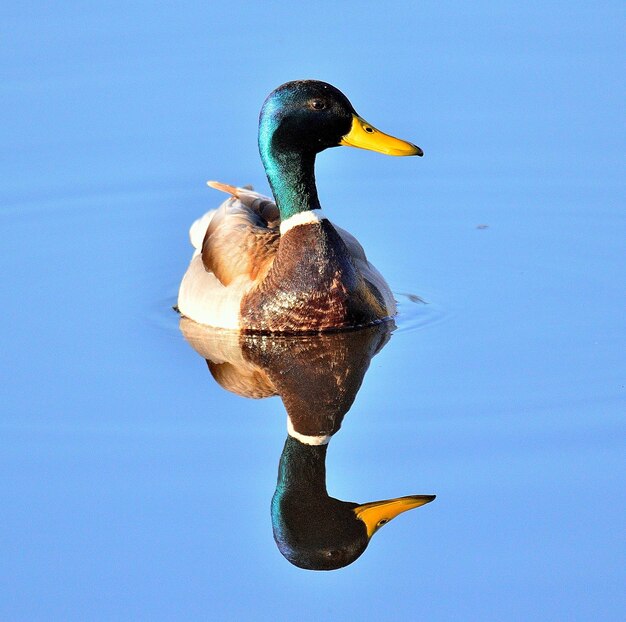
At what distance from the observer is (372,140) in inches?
452

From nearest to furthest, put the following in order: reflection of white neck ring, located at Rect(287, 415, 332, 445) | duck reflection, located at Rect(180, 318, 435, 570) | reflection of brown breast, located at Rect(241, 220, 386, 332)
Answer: duck reflection, located at Rect(180, 318, 435, 570)
reflection of white neck ring, located at Rect(287, 415, 332, 445)
reflection of brown breast, located at Rect(241, 220, 386, 332)

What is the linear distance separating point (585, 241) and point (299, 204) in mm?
2224

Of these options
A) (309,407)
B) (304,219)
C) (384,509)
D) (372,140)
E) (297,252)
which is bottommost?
(309,407)

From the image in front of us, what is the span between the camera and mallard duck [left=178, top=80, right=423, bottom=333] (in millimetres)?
11438

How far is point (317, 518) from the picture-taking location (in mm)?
9094

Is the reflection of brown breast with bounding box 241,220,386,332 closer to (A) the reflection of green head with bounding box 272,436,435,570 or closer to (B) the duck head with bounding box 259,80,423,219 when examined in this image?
(B) the duck head with bounding box 259,80,423,219

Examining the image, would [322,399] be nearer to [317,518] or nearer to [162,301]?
[317,518]

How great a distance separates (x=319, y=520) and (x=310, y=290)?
2.71m

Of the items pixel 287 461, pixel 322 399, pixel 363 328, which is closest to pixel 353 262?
pixel 363 328

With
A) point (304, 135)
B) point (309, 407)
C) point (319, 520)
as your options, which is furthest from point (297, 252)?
point (319, 520)

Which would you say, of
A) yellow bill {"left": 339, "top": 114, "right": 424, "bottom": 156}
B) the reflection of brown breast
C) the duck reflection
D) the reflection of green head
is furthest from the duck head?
the reflection of green head

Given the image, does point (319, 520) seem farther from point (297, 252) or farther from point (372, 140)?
point (372, 140)

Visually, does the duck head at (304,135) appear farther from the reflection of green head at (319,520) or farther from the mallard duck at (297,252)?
the reflection of green head at (319,520)

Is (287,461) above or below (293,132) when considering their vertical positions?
below
